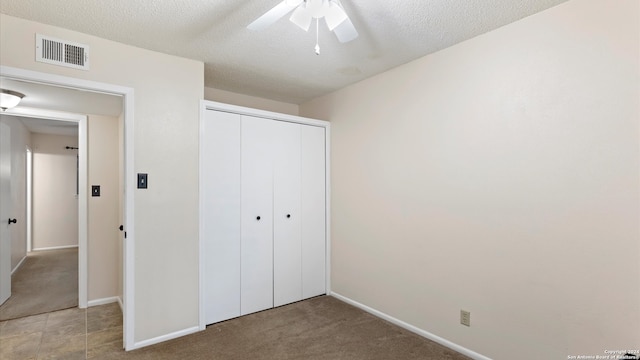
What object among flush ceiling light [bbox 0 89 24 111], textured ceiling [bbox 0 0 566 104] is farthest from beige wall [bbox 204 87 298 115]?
flush ceiling light [bbox 0 89 24 111]

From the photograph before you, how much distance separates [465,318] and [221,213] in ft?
7.27

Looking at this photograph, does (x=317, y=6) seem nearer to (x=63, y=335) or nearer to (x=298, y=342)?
(x=298, y=342)

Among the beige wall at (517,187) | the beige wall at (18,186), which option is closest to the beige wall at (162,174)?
the beige wall at (517,187)

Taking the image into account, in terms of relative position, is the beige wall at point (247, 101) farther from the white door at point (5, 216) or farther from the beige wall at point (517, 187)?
the white door at point (5, 216)

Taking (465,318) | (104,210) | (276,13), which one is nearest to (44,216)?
(104,210)

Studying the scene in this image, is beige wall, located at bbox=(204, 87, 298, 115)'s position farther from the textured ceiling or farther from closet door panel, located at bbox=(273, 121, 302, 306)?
closet door panel, located at bbox=(273, 121, 302, 306)

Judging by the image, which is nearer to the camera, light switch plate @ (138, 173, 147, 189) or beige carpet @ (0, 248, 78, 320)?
light switch plate @ (138, 173, 147, 189)

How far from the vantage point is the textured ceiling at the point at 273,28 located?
1.81m

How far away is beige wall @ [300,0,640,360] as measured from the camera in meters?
1.64

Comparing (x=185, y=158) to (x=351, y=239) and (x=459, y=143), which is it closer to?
(x=351, y=239)

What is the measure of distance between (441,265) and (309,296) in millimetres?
1585

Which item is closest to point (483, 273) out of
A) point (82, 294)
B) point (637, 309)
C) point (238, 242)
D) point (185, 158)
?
point (637, 309)

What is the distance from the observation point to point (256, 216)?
3055 millimetres

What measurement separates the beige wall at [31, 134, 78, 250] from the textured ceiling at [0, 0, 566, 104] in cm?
527
